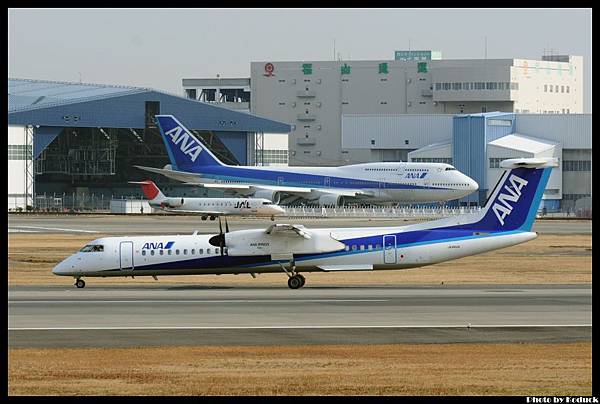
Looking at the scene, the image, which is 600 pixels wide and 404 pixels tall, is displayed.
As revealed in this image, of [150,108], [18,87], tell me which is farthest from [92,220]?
[18,87]

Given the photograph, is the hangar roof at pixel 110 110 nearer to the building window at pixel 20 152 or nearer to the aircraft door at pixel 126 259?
the building window at pixel 20 152

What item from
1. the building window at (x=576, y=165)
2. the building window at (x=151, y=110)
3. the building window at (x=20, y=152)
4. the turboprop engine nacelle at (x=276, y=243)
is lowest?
the turboprop engine nacelle at (x=276, y=243)

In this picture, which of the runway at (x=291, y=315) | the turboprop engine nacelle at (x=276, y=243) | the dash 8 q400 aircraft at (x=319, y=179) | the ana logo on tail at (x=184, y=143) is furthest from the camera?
the ana logo on tail at (x=184, y=143)

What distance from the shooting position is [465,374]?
952 inches

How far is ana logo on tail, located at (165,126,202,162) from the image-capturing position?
105688 millimetres

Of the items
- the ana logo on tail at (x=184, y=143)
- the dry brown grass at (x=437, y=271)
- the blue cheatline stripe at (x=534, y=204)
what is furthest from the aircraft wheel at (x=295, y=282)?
the ana logo on tail at (x=184, y=143)

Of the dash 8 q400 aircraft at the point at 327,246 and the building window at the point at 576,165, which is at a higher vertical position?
the building window at the point at 576,165

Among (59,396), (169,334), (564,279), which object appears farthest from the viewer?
(564,279)

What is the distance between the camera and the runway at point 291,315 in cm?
2953

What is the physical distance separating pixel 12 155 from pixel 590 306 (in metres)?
89.3

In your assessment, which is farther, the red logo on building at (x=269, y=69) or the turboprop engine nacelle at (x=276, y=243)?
the red logo on building at (x=269, y=69)

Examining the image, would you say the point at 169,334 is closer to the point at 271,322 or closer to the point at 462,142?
the point at 271,322

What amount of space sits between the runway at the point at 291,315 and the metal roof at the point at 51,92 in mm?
81078

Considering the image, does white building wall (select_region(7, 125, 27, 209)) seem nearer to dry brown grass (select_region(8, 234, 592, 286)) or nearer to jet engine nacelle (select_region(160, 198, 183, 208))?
jet engine nacelle (select_region(160, 198, 183, 208))
